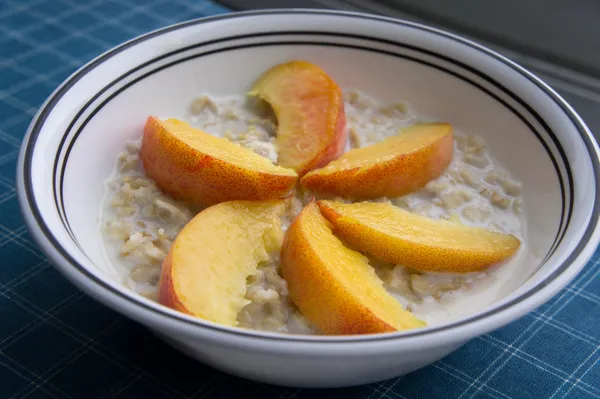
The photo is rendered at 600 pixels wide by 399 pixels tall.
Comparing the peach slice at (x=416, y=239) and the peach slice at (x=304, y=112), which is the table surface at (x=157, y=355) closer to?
the peach slice at (x=416, y=239)

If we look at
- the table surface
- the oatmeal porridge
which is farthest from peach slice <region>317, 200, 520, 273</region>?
the table surface

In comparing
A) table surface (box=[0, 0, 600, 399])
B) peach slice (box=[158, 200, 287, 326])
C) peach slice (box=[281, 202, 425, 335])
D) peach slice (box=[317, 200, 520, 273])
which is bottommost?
table surface (box=[0, 0, 600, 399])

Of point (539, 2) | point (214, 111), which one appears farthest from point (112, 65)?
point (539, 2)

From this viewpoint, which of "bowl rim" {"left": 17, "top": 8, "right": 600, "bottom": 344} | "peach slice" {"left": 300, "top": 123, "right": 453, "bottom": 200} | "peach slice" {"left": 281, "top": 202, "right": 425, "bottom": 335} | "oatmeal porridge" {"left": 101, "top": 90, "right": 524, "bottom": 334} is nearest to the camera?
"bowl rim" {"left": 17, "top": 8, "right": 600, "bottom": 344}

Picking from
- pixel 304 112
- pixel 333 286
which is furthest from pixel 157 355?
pixel 304 112

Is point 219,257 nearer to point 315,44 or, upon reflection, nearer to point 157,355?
point 157,355

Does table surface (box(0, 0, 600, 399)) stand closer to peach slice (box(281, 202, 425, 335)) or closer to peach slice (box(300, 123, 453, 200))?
peach slice (box(281, 202, 425, 335))

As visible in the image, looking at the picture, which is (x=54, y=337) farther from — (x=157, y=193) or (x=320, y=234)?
(x=320, y=234)
